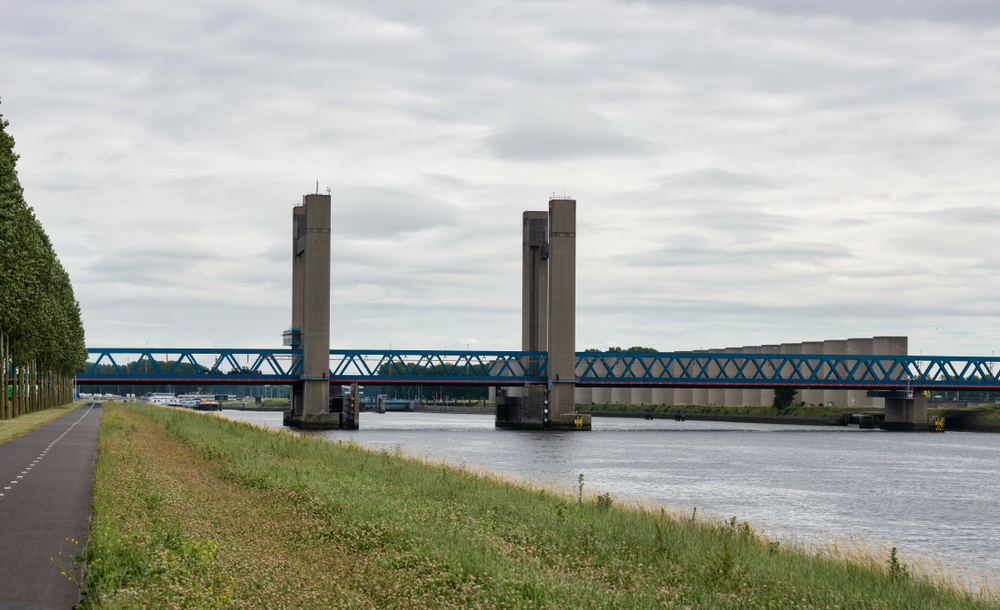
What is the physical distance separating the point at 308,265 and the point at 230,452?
277 feet

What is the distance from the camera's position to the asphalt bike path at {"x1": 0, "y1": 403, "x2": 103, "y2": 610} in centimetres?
1519

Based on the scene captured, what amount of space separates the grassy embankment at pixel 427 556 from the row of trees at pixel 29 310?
2907cm

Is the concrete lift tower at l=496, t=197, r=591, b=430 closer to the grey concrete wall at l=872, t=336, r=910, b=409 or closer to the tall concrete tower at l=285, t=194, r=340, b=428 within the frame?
the tall concrete tower at l=285, t=194, r=340, b=428

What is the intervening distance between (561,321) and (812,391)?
68.0m

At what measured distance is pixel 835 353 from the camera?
568 feet

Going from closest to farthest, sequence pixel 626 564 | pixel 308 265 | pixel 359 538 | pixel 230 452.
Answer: pixel 626 564 → pixel 359 538 → pixel 230 452 → pixel 308 265

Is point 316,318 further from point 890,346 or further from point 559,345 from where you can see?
point 890,346

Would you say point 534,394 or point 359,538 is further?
point 534,394

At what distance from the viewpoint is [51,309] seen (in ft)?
320

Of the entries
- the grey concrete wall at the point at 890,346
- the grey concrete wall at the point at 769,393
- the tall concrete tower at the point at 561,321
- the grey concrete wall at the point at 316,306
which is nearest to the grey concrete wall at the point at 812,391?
the grey concrete wall at the point at 769,393

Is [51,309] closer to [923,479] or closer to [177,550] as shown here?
[923,479]

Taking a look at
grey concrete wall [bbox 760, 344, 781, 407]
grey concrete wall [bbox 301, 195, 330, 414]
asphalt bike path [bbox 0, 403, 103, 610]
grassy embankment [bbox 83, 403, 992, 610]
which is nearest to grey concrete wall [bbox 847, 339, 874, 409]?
grey concrete wall [bbox 760, 344, 781, 407]

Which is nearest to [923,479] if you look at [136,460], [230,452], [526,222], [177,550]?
[230,452]

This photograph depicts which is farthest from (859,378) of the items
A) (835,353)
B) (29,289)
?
(29,289)
